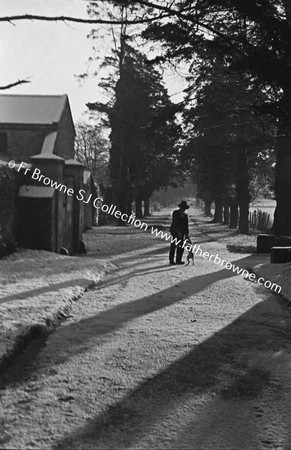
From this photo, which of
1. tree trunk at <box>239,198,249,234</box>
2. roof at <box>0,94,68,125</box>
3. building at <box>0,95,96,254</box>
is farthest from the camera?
tree trunk at <box>239,198,249,234</box>

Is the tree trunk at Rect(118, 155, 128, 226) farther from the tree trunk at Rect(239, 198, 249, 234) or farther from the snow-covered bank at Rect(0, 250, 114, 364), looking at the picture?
the snow-covered bank at Rect(0, 250, 114, 364)

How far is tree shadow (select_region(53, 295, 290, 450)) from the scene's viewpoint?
2.97 meters

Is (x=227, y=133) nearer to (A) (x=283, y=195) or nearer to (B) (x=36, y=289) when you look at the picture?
(A) (x=283, y=195)

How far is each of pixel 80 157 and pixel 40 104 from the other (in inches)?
1131

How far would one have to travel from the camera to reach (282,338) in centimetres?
542

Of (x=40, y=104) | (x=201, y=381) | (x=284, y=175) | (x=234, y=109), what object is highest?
(x=40, y=104)

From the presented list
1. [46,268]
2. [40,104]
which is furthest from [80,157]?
[46,268]

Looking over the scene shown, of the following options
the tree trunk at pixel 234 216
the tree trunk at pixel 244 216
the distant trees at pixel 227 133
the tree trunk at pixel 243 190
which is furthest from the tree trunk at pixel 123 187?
the tree trunk at pixel 234 216

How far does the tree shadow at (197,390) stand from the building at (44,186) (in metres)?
8.24

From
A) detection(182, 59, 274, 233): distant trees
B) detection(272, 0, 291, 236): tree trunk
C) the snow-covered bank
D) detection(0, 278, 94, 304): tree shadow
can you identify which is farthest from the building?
detection(272, 0, 291, 236): tree trunk

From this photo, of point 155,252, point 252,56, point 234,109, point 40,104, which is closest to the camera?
point 252,56

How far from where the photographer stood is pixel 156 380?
4.00 metres

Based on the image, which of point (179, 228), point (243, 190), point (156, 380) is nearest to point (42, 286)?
point (156, 380)

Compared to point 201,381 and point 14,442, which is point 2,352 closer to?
point 14,442
